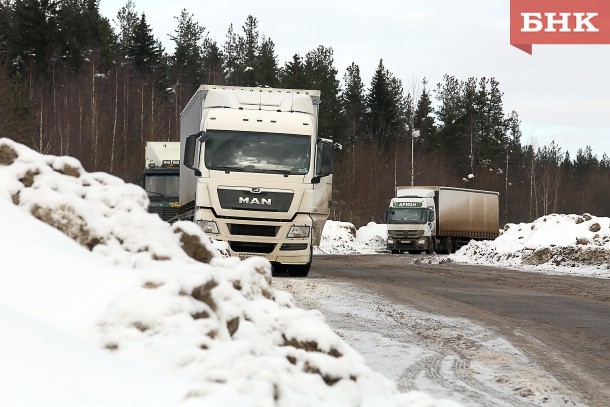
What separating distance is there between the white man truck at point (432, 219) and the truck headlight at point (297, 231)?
27.7 m

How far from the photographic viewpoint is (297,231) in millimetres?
19406

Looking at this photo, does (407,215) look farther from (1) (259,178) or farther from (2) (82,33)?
(2) (82,33)

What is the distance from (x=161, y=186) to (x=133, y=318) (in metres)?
25.9

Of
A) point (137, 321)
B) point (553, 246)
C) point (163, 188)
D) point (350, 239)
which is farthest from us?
point (350, 239)

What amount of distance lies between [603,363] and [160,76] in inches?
3058

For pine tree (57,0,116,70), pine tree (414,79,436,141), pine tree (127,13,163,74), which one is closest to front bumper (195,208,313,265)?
pine tree (57,0,116,70)

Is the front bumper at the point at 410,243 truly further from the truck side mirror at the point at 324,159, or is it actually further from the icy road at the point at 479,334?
the truck side mirror at the point at 324,159

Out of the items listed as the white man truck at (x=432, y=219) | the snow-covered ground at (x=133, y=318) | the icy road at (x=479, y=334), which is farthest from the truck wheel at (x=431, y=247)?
the snow-covered ground at (x=133, y=318)

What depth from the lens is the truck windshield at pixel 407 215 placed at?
154 feet

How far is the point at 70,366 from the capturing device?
14.8 ft

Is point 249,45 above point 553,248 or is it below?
above

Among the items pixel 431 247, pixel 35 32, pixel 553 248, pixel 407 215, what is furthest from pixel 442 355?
pixel 35 32

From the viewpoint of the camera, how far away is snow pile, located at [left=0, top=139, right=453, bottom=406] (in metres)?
4.51

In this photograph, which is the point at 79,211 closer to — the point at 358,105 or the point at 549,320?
the point at 549,320
